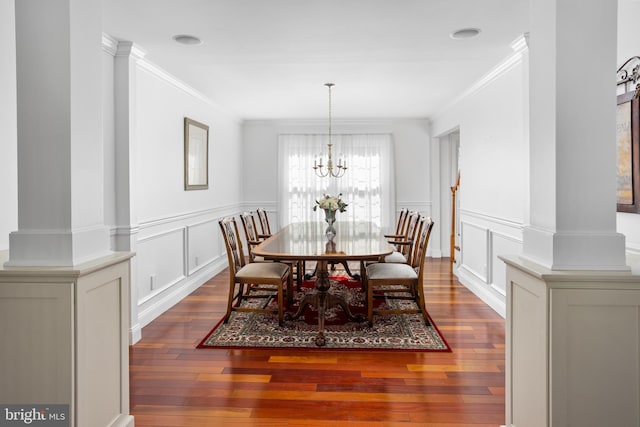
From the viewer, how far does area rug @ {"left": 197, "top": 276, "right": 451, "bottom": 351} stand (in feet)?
11.4

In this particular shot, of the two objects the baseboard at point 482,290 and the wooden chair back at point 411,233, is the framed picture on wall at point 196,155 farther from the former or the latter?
the baseboard at point 482,290

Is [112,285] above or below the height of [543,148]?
below

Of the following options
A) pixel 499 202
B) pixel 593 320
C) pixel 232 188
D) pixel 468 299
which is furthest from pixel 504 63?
pixel 232 188

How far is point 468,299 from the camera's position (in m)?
4.95

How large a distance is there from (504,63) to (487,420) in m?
3.17

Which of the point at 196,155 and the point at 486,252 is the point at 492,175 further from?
the point at 196,155

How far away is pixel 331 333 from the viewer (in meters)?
3.76

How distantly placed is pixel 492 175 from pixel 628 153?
226 cm

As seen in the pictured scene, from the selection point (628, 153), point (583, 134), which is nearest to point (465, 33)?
point (628, 153)

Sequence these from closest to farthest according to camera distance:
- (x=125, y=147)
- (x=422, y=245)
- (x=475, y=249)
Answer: (x=125, y=147), (x=422, y=245), (x=475, y=249)

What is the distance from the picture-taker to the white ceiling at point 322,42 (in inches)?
116

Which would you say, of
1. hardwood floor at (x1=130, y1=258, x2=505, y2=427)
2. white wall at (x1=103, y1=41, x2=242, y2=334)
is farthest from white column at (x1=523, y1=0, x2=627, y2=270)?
white wall at (x1=103, y1=41, x2=242, y2=334)

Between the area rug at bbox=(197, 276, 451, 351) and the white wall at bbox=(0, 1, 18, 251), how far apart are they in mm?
1626

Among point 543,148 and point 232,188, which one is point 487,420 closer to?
point 543,148
